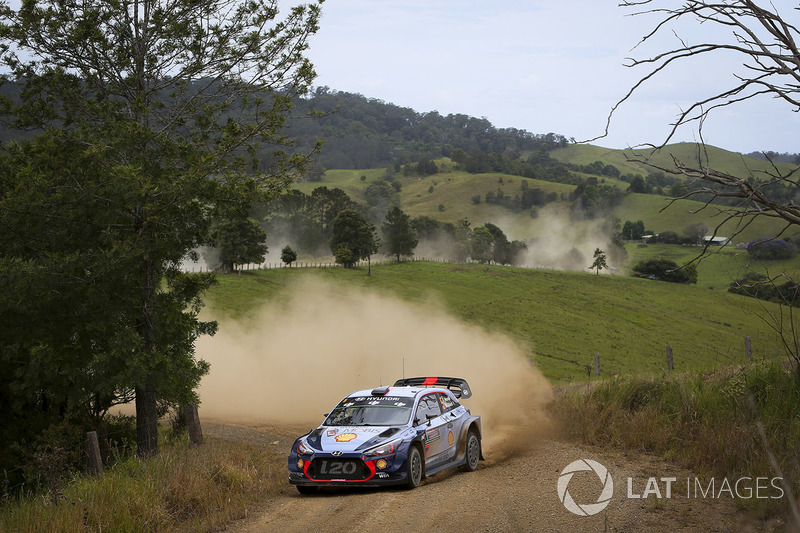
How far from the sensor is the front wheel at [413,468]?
11.1 meters

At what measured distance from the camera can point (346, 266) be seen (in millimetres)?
86812

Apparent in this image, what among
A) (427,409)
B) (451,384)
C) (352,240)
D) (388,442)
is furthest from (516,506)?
(352,240)

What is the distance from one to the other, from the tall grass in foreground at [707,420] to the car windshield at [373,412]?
3713 millimetres

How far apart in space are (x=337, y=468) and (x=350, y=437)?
0.67 m

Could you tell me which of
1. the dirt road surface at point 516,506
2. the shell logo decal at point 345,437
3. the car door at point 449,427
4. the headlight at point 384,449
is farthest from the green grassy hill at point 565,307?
the headlight at point 384,449

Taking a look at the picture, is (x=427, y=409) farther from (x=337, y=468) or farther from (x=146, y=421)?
(x=146, y=421)

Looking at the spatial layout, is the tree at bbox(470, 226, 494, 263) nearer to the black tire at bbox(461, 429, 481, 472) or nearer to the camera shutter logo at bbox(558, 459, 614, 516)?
the black tire at bbox(461, 429, 481, 472)

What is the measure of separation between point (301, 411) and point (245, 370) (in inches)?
404

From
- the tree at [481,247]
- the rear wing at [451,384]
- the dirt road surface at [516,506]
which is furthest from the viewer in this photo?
the tree at [481,247]

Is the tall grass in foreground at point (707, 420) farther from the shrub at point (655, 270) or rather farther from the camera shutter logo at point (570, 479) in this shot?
the shrub at point (655, 270)

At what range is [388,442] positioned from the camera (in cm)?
1123

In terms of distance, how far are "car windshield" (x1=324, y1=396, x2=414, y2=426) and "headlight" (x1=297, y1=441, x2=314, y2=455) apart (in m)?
1.03

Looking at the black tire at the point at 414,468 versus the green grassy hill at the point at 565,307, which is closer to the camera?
the black tire at the point at 414,468

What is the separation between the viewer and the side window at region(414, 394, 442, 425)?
40.6 feet
